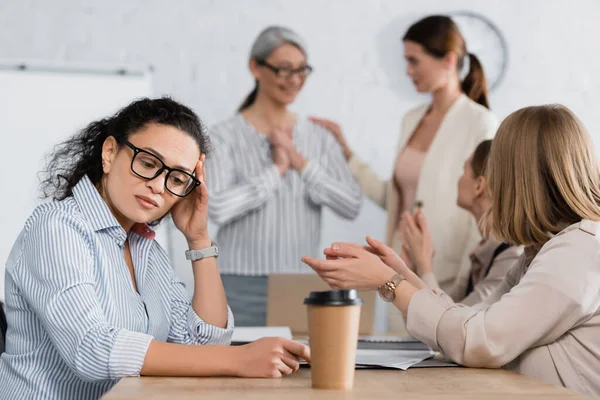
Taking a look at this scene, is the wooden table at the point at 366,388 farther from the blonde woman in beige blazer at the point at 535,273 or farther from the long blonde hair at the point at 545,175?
the long blonde hair at the point at 545,175

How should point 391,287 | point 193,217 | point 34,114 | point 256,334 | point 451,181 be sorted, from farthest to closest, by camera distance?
point 451,181 → point 34,114 → point 256,334 → point 193,217 → point 391,287

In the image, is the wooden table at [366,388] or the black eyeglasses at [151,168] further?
the black eyeglasses at [151,168]

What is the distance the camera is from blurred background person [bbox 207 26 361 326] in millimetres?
3475

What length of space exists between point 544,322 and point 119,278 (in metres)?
0.75

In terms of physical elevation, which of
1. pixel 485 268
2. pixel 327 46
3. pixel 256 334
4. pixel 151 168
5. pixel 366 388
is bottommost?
pixel 256 334

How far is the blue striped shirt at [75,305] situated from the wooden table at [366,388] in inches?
3.1

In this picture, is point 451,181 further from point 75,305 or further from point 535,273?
point 75,305

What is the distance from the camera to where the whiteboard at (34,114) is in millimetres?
3115

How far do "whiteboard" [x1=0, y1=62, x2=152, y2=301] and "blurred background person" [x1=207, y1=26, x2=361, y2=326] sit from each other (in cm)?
56

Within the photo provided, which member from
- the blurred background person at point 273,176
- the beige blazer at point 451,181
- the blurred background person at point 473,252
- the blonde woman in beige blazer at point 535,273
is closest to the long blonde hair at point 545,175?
the blonde woman in beige blazer at point 535,273

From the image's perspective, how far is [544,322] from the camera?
127 centimetres

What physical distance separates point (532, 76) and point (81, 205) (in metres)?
2.88

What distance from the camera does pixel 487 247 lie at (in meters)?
2.23

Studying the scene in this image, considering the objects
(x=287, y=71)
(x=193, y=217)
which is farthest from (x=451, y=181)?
(x=193, y=217)
